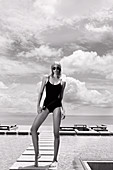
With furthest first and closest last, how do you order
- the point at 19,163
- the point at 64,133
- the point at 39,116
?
the point at 64,133, the point at 19,163, the point at 39,116

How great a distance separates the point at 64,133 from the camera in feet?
51.5

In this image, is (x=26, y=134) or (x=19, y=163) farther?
(x=26, y=134)

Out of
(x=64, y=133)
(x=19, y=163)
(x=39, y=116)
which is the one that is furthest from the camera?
(x=64, y=133)

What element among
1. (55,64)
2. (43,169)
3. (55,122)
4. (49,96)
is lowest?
(43,169)

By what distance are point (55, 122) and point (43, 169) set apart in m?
0.92

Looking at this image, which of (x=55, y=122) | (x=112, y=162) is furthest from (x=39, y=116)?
(x=112, y=162)

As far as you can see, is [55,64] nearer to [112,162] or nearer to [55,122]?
[55,122]

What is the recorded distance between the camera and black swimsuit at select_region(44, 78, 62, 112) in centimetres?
568

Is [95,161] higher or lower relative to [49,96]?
lower

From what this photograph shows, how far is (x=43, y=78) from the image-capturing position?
18.7 feet

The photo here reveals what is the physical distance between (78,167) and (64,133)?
31.9 ft

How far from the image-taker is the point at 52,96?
5.70 m

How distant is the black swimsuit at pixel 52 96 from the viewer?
18.6ft

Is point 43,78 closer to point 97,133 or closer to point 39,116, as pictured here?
point 39,116
